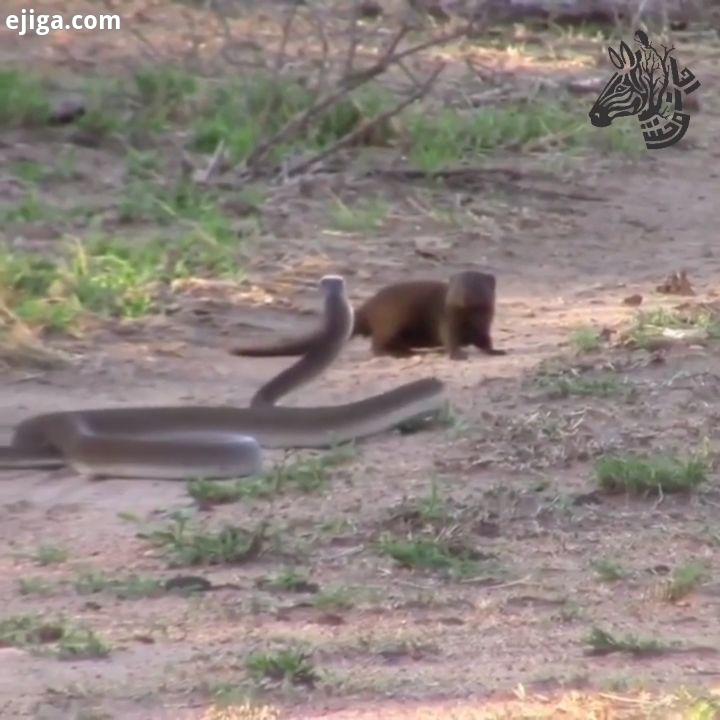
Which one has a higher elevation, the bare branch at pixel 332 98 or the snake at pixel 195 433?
the bare branch at pixel 332 98

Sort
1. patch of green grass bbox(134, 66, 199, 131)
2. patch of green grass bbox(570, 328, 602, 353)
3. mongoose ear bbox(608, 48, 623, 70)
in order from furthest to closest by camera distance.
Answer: mongoose ear bbox(608, 48, 623, 70) < patch of green grass bbox(134, 66, 199, 131) < patch of green grass bbox(570, 328, 602, 353)

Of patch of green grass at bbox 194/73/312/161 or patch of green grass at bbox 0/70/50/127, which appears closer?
patch of green grass at bbox 194/73/312/161

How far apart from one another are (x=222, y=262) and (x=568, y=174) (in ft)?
8.86

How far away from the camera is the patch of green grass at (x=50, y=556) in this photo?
4.49m

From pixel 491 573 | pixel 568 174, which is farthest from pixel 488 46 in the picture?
pixel 491 573

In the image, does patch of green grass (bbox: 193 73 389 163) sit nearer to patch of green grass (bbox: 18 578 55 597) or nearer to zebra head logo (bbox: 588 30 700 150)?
zebra head logo (bbox: 588 30 700 150)

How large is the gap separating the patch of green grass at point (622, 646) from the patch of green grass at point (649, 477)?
Answer: 1.13 meters

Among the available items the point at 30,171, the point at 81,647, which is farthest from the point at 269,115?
the point at 81,647

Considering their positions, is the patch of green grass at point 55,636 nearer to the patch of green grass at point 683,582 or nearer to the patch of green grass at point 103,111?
the patch of green grass at point 683,582

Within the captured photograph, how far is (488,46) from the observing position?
13.1m

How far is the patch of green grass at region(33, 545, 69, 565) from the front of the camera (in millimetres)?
4492

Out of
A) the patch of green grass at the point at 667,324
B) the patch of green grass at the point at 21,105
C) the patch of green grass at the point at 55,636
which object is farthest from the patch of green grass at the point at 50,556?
the patch of green grass at the point at 21,105

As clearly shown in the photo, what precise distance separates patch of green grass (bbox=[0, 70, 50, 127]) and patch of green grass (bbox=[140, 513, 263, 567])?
5.82 meters

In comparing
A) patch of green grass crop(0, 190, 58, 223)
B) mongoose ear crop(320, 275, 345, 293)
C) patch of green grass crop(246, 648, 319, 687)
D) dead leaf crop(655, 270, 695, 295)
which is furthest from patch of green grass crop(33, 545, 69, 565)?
patch of green grass crop(0, 190, 58, 223)
